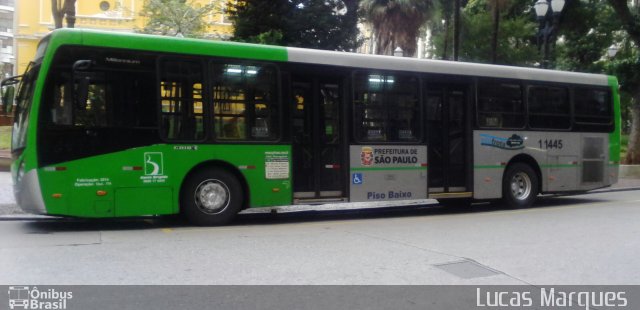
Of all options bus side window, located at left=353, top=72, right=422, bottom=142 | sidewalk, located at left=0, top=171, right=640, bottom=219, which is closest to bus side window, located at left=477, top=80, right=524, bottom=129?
bus side window, located at left=353, top=72, right=422, bottom=142

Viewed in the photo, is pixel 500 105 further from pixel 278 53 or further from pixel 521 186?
pixel 278 53

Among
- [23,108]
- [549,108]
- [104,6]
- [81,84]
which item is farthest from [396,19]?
[23,108]

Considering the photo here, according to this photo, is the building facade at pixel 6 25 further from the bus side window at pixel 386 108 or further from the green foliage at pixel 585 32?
the bus side window at pixel 386 108

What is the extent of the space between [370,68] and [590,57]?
84.7 ft

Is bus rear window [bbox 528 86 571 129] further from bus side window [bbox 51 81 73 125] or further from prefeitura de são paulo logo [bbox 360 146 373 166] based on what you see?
bus side window [bbox 51 81 73 125]

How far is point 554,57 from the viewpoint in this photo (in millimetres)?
30703

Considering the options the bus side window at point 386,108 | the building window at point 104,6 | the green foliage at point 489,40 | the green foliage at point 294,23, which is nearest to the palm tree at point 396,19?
the green foliage at point 489,40

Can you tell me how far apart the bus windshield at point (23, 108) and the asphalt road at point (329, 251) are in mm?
1456

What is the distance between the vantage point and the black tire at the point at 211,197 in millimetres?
10297

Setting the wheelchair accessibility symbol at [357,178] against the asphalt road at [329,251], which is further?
the wheelchair accessibility symbol at [357,178]

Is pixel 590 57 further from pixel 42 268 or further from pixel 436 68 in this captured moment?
pixel 42 268

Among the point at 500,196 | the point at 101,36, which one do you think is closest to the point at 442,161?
the point at 500,196

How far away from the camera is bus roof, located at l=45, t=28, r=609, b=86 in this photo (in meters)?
Answer: 9.57
